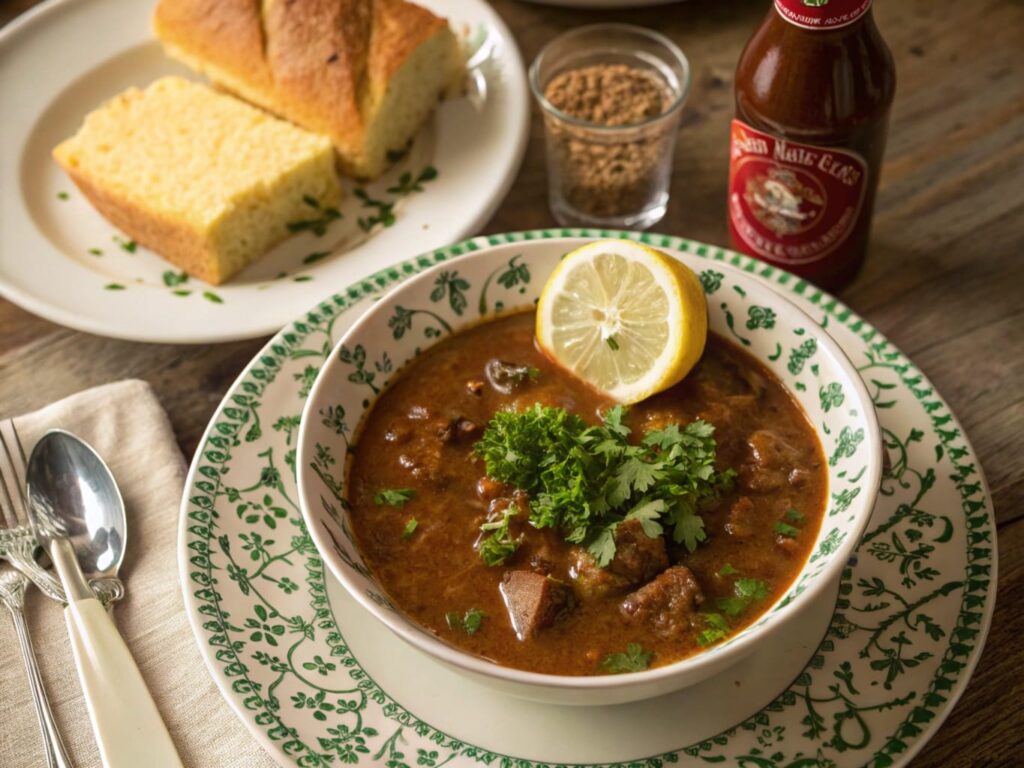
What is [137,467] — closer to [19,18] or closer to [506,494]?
[506,494]

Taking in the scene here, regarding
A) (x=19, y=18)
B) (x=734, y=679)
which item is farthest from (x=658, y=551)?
(x=19, y=18)

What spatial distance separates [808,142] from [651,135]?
68 cm

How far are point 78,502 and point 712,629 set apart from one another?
1.65 metres

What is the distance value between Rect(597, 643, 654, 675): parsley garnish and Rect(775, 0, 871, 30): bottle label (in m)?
1.62

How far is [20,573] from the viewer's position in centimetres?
277

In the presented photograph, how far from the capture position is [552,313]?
2846 mm

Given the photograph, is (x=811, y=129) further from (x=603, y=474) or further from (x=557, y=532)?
(x=557, y=532)

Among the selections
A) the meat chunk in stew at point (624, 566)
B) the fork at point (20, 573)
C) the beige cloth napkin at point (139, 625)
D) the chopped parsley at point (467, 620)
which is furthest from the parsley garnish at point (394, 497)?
the fork at point (20, 573)

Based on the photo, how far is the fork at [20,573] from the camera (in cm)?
246

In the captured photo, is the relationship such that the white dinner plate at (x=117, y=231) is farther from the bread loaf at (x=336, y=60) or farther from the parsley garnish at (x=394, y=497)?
the parsley garnish at (x=394, y=497)

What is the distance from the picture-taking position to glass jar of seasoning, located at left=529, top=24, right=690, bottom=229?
3.62 meters

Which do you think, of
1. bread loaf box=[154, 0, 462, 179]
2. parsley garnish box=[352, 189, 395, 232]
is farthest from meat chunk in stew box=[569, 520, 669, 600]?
bread loaf box=[154, 0, 462, 179]

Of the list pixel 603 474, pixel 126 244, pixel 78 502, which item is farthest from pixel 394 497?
pixel 126 244

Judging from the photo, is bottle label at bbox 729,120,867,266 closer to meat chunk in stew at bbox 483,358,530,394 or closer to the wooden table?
the wooden table
